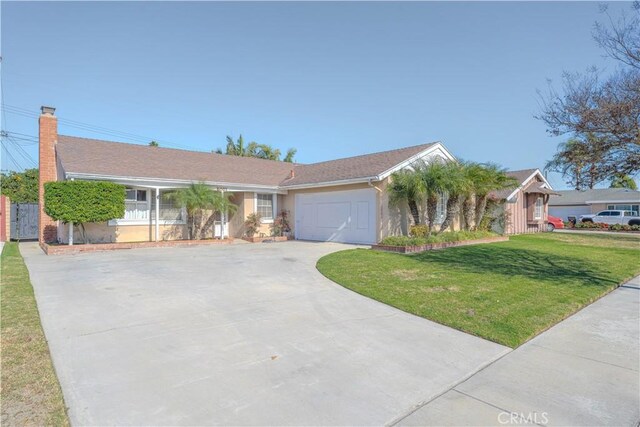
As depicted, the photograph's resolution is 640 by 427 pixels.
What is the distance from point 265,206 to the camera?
19188 millimetres

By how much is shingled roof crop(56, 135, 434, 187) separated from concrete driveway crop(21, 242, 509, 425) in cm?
879

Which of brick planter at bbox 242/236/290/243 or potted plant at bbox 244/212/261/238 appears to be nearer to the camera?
brick planter at bbox 242/236/290/243

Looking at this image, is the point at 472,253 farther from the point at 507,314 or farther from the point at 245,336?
the point at 245,336

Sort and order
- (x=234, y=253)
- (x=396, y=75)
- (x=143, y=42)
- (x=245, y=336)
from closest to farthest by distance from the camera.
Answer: (x=245, y=336) → (x=234, y=253) → (x=143, y=42) → (x=396, y=75)

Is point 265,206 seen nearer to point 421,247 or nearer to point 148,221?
point 148,221

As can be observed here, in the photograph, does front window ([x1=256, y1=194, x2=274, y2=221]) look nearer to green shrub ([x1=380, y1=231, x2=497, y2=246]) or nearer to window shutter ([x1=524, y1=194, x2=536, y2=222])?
green shrub ([x1=380, y1=231, x2=497, y2=246])

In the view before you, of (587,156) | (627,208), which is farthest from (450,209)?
(627,208)

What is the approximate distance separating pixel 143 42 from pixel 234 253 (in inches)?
372

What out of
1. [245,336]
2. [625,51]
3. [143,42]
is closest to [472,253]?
[625,51]

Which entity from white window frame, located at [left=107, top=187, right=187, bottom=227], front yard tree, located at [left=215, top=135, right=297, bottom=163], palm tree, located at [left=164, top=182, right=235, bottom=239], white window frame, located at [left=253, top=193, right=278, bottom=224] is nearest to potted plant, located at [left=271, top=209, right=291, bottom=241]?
white window frame, located at [left=253, top=193, right=278, bottom=224]

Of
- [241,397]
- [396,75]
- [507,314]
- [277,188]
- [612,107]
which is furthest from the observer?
[277,188]

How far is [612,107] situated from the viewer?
757cm

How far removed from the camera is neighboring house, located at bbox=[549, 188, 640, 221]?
114ft

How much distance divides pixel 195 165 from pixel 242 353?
53.7 ft
